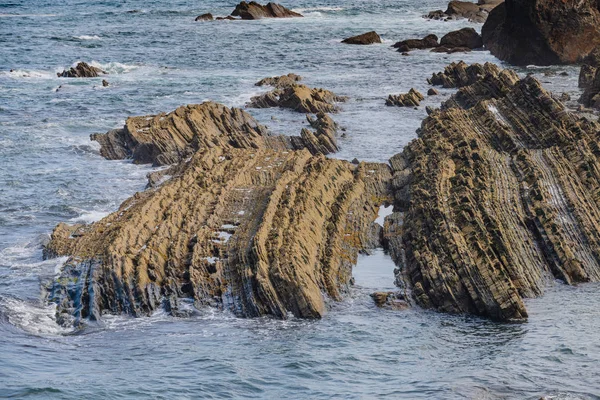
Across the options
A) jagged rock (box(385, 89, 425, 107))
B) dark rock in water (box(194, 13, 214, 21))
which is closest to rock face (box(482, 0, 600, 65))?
jagged rock (box(385, 89, 425, 107))

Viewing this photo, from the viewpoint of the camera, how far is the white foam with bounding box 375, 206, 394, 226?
27.7 metres

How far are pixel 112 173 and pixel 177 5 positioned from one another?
7583cm

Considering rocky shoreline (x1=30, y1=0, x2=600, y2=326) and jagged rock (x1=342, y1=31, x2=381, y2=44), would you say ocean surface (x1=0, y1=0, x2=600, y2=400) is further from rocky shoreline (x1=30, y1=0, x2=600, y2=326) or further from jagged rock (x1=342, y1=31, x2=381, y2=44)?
jagged rock (x1=342, y1=31, x2=381, y2=44)

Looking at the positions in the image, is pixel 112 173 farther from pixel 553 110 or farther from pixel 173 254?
pixel 553 110

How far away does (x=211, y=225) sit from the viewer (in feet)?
82.0

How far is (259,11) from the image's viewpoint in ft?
307

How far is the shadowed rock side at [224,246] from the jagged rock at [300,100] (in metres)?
16.4

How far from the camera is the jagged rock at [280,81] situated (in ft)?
176

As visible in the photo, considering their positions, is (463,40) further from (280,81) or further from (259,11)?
(259,11)

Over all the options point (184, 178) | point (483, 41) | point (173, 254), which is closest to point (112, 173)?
point (184, 178)

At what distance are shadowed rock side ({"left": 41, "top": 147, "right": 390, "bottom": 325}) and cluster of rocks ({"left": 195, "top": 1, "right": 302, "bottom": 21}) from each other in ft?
211

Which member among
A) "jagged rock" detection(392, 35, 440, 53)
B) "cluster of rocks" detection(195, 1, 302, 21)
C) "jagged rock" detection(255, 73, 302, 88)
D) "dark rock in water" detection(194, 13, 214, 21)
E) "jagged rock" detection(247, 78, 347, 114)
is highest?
"cluster of rocks" detection(195, 1, 302, 21)

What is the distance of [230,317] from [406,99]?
27.6m

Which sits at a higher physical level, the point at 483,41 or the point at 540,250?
the point at 483,41
